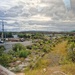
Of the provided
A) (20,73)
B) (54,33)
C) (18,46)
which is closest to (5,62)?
(20,73)

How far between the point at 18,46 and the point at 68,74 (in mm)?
18674

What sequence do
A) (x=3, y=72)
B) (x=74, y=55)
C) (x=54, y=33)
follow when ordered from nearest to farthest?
(x=3, y=72), (x=74, y=55), (x=54, y=33)

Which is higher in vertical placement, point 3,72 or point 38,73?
point 3,72

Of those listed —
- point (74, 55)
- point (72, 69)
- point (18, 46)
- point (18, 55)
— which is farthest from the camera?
point (18, 46)

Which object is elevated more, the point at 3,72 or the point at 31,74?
the point at 3,72

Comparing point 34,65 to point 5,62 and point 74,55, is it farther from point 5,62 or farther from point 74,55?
point 74,55

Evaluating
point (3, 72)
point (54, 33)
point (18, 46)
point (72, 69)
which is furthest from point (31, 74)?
point (54, 33)

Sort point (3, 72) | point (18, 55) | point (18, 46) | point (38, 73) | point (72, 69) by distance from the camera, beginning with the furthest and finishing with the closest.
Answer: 1. point (18, 46)
2. point (18, 55)
3. point (72, 69)
4. point (38, 73)
5. point (3, 72)

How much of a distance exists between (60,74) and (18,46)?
62.4 ft

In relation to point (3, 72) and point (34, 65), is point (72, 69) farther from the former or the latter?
point (3, 72)

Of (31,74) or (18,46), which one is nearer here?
(31,74)

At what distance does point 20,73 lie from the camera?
13.8 metres

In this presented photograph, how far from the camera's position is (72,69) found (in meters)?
13.8

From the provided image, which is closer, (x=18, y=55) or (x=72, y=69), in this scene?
(x=72, y=69)
